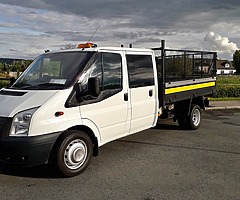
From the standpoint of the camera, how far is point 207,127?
8516 mm

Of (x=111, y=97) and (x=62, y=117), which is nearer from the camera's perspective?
(x=62, y=117)

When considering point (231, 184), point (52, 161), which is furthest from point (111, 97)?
point (231, 184)

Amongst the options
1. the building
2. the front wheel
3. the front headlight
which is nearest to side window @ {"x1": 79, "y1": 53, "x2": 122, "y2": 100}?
the front headlight

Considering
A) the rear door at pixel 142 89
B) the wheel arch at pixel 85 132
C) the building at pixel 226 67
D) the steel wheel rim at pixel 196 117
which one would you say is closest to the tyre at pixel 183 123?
the steel wheel rim at pixel 196 117

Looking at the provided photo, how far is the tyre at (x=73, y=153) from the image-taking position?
4.36m

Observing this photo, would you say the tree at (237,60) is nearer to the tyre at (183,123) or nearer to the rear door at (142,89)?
the tyre at (183,123)

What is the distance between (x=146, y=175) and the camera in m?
4.65

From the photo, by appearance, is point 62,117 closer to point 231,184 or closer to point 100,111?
point 100,111

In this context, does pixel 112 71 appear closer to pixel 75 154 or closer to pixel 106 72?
pixel 106 72

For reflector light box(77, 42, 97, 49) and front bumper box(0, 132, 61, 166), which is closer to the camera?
front bumper box(0, 132, 61, 166)

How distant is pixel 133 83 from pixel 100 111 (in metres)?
1.02

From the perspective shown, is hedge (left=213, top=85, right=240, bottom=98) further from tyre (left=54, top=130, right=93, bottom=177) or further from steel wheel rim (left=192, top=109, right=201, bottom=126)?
tyre (left=54, top=130, right=93, bottom=177)

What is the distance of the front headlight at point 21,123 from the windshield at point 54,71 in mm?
617

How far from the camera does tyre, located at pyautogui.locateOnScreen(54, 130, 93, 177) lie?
436 cm
